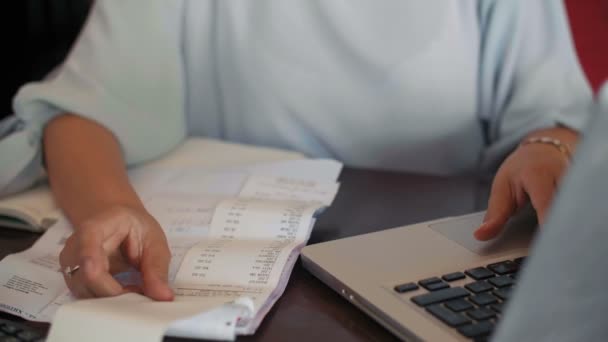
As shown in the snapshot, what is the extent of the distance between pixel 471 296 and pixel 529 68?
1.58 ft

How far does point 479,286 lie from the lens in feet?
1.84

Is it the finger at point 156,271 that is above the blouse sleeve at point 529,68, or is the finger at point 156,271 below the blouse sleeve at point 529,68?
below

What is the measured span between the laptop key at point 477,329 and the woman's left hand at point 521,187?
162mm

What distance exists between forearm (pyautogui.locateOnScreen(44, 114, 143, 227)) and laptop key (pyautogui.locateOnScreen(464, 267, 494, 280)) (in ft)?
1.00

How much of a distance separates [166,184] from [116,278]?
0.76 feet

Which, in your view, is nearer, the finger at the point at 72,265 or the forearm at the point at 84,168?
the finger at the point at 72,265

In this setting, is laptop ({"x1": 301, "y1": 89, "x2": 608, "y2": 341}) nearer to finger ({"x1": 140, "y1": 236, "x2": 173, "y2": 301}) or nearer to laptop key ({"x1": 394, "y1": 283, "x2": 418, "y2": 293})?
laptop key ({"x1": 394, "y1": 283, "x2": 418, "y2": 293})

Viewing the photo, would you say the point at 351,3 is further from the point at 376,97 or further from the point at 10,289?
the point at 10,289

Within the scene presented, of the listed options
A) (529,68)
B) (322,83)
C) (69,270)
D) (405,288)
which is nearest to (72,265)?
(69,270)

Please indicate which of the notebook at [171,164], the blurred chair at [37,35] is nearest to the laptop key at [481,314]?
the notebook at [171,164]

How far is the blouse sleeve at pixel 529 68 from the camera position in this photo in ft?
3.04

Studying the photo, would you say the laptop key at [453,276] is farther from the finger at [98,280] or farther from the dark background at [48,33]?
the dark background at [48,33]

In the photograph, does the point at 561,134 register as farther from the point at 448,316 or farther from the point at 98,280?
the point at 98,280

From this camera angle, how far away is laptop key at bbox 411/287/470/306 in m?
0.54
